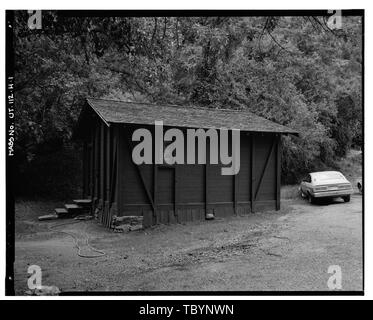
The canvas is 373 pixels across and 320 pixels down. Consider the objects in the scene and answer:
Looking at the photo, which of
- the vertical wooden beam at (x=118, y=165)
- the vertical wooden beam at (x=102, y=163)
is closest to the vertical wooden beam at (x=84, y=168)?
the vertical wooden beam at (x=102, y=163)

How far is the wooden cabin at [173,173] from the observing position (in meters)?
10.7

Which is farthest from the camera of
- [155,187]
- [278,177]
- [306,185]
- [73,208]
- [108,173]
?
[306,185]

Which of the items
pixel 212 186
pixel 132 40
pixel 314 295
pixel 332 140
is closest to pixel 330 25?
pixel 132 40

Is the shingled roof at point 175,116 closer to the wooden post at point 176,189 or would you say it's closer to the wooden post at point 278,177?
the wooden post at point 278,177

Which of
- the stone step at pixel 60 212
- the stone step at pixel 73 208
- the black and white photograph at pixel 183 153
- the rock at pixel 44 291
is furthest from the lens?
the stone step at pixel 73 208

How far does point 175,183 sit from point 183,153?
43.8 inches

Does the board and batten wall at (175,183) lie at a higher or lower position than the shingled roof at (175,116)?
lower

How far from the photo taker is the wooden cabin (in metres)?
10.7

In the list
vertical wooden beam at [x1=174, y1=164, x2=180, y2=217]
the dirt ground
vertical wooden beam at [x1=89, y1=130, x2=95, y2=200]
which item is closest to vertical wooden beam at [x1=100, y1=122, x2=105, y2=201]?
the dirt ground

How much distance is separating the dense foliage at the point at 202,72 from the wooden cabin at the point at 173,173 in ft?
2.90

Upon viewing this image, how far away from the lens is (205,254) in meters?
7.36

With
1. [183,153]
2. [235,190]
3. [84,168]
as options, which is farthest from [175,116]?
[84,168]

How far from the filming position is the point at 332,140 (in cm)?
1456

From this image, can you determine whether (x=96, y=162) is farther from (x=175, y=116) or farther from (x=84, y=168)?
(x=175, y=116)
